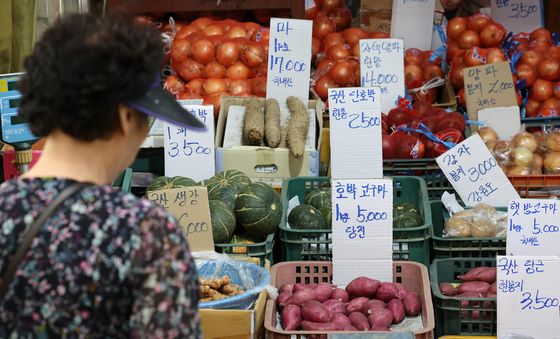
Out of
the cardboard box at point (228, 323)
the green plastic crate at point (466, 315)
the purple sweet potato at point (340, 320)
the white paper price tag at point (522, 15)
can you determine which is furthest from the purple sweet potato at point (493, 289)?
the white paper price tag at point (522, 15)

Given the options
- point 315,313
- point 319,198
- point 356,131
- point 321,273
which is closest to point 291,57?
point 356,131

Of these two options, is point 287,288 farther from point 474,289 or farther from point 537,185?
point 537,185

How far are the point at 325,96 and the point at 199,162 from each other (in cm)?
124

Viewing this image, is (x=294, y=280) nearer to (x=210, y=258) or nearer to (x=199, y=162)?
(x=210, y=258)

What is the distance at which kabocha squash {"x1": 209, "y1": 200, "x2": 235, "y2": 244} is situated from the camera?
3.44 metres

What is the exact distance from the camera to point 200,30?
5438 millimetres

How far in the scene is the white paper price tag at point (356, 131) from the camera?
12.7ft

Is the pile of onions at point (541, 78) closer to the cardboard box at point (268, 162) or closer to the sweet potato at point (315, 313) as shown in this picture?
the cardboard box at point (268, 162)

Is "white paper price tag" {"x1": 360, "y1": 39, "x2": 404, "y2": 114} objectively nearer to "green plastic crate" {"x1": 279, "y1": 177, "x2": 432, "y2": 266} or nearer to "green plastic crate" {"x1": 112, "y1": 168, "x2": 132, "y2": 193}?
"green plastic crate" {"x1": 279, "y1": 177, "x2": 432, "y2": 266}

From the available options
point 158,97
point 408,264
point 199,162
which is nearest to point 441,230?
point 408,264

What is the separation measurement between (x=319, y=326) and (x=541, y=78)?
114 inches

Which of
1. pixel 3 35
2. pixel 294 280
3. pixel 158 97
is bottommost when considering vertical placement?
pixel 294 280

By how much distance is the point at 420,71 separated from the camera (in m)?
5.23

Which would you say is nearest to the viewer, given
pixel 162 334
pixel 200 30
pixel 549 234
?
pixel 162 334
